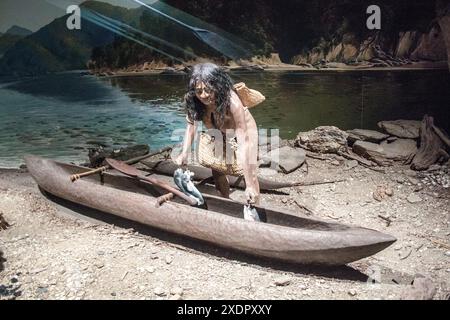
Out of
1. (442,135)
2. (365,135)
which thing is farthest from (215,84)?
(442,135)

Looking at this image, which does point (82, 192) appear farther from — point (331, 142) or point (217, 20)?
point (331, 142)

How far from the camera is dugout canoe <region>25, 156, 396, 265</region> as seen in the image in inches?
109

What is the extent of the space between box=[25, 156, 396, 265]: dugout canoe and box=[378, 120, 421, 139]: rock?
3.08m

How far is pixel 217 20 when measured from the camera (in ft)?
17.8

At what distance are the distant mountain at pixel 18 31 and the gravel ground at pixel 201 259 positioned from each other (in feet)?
8.11

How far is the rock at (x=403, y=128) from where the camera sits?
17.8ft

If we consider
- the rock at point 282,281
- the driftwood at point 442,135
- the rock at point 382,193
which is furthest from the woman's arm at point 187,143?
the driftwood at point 442,135

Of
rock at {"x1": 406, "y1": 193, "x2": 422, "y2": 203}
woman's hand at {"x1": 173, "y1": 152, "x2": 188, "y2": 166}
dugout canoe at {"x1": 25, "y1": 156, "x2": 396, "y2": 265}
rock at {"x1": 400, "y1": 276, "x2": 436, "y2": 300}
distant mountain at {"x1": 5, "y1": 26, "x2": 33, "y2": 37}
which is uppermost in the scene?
distant mountain at {"x1": 5, "y1": 26, "x2": 33, "y2": 37}

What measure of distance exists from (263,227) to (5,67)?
5230 mm

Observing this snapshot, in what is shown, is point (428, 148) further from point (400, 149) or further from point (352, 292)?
point (352, 292)

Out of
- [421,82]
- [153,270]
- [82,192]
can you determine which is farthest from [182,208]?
[421,82]

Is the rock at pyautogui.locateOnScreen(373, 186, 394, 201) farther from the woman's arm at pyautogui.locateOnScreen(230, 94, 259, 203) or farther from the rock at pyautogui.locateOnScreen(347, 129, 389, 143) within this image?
the woman's arm at pyautogui.locateOnScreen(230, 94, 259, 203)

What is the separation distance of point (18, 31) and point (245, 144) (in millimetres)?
4401

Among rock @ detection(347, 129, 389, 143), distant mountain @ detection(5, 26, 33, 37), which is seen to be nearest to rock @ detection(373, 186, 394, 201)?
rock @ detection(347, 129, 389, 143)
